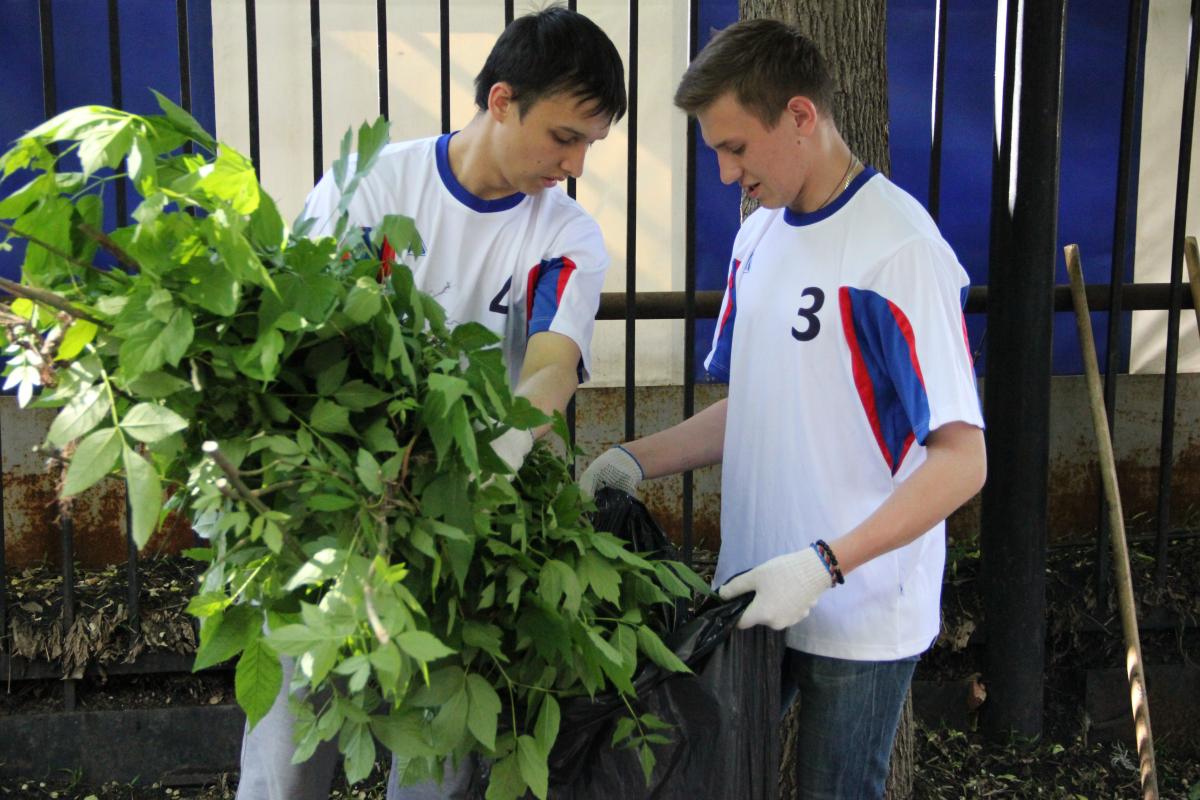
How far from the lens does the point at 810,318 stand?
1.75m

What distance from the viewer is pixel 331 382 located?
4.25ft

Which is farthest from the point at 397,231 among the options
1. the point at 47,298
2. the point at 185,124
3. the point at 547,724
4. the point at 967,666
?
the point at 967,666

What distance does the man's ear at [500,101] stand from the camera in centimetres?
190

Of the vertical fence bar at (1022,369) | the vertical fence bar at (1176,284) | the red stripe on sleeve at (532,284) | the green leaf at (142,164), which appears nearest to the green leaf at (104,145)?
the green leaf at (142,164)

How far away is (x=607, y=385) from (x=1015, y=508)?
1.21 meters

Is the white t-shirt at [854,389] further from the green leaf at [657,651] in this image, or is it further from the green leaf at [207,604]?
the green leaf at [207,604]

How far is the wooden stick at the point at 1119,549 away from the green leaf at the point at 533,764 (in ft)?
6.45

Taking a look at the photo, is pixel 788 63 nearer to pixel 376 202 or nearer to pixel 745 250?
pixel 745 250

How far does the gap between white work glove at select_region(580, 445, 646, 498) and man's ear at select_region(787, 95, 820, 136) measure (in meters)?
0.60

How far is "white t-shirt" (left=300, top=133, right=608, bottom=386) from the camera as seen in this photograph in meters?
1.97

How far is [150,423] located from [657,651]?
698 mm

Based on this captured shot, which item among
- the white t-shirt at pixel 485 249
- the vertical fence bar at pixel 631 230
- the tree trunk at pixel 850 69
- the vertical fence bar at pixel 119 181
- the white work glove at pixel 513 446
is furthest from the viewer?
the vertical fence bar at pixel 631 230

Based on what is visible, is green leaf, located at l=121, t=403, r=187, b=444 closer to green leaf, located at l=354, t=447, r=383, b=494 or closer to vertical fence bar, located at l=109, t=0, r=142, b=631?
green leaf, located at l=354, t=447, r=383, b=494

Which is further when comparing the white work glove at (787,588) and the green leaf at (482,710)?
the white work glove at (787,588)
